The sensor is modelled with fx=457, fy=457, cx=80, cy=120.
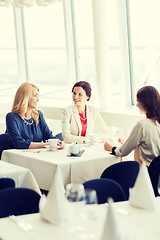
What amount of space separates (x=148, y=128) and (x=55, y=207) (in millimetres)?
1703

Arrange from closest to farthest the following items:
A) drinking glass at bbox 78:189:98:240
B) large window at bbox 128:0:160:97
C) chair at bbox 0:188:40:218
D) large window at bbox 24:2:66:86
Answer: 1. drinking glass at bbox 78:189:98:240
2. chair at bbox 0:188:40:218
3. large window at bbox 128:0:160:97
4. large window at bbox 24:2:66:86

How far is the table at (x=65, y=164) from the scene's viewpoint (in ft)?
13.6

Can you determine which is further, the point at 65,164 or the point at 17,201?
the point at 65,164

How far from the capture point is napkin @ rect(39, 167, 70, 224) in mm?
2539

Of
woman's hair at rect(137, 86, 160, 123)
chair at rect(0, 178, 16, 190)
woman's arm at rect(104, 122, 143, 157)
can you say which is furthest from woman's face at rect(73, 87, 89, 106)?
chair at rect(0, 178, 16, 190)

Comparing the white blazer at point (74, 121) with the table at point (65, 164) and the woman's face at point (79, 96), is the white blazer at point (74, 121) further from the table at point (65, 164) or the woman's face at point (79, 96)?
the table at point (65, 164)

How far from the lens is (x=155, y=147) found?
4086mm

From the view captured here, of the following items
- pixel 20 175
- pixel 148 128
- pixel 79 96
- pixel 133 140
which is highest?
pixel 79 96

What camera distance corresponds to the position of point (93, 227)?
8.06 feet

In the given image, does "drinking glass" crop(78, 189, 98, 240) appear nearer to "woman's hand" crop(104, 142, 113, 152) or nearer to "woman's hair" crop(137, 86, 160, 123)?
"woman's hair" crop(137, 86, 160, 123)

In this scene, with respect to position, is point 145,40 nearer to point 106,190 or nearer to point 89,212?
point 106,190

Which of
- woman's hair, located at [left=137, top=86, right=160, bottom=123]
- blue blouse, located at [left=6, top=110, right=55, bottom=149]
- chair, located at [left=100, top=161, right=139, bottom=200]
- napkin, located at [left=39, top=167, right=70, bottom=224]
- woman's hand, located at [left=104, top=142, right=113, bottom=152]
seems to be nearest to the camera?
napkin, located at [left=39, top=167, right=70, bottom=224]

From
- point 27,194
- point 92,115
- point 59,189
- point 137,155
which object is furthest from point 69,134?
point 59,189

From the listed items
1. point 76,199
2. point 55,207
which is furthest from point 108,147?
point 76,199
